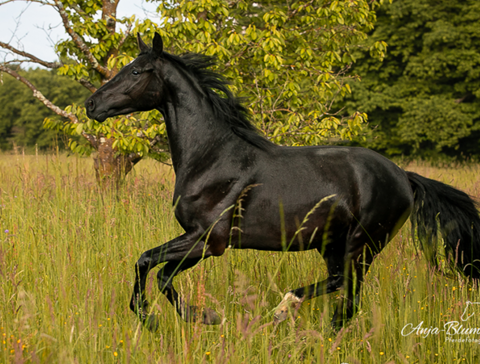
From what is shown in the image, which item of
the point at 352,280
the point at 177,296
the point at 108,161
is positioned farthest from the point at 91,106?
the point at 108,161

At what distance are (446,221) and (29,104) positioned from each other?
38.0 m

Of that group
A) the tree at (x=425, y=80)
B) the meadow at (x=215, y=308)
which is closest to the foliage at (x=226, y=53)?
the meadow at (x=215, y=308)

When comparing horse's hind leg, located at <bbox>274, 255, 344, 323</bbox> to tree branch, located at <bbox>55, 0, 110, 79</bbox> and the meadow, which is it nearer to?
the meadow

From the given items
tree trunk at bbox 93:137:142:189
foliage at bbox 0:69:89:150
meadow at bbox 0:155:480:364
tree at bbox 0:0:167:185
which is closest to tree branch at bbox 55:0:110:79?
tree at bbox 0:0:167:185

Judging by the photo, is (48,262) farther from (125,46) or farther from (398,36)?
(398,36)

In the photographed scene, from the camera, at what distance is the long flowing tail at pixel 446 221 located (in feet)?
11.1

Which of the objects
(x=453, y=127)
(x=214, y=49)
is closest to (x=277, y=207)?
(x=214, y=49)

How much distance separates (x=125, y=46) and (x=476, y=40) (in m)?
17.6

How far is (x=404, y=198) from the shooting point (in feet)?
10.6

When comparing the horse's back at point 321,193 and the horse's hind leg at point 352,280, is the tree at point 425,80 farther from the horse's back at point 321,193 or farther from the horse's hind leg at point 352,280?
the horse's hind leg at point 352,280

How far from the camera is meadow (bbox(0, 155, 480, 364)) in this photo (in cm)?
206

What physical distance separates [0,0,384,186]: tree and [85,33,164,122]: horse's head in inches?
84.0

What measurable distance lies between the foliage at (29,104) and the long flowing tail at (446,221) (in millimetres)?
31696

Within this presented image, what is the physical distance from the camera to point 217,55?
18.9 ft
